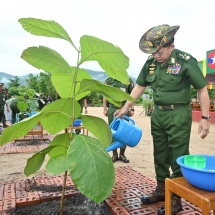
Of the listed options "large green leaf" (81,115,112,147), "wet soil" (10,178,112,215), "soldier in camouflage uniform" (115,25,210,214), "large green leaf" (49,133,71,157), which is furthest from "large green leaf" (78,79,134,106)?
"wet soil" (10,178,112,215)

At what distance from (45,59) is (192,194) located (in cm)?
97

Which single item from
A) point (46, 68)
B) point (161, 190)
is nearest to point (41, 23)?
point (46, 68)

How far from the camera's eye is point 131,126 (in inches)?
93.6

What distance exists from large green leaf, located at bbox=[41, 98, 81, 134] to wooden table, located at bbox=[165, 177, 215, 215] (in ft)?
2.19

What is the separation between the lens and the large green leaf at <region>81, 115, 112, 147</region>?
4.39 feet

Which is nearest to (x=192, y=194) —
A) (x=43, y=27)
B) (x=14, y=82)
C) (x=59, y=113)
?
(x=59, y=113)

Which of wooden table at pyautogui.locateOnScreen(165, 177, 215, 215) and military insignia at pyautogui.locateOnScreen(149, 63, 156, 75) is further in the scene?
military insignia at pyautogui.locateOnScreen(149, 63, 156, 75)

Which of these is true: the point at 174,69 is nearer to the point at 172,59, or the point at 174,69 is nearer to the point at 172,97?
the point at 172,59

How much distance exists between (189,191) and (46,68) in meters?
0.94

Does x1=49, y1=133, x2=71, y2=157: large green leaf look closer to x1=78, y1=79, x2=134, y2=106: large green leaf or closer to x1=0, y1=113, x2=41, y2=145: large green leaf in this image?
x1=0, y1=113, x2=41, y2=145: large green leaf

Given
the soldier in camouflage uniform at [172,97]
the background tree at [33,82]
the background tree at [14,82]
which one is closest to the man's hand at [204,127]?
the soldier in camouflage uniform at [172,97]

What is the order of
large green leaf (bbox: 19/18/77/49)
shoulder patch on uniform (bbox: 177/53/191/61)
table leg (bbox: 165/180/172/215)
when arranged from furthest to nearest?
shoulder patch on uniform (bbox: 177/53/191/61)
table leg (bbox: 165/180/172/215)
large green leaf (bbox: 19/18/77/49)

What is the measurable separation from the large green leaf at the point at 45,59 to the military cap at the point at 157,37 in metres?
1.03

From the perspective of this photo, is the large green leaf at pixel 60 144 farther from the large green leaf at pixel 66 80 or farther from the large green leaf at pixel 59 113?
the large green leaf at pixel 66 80
